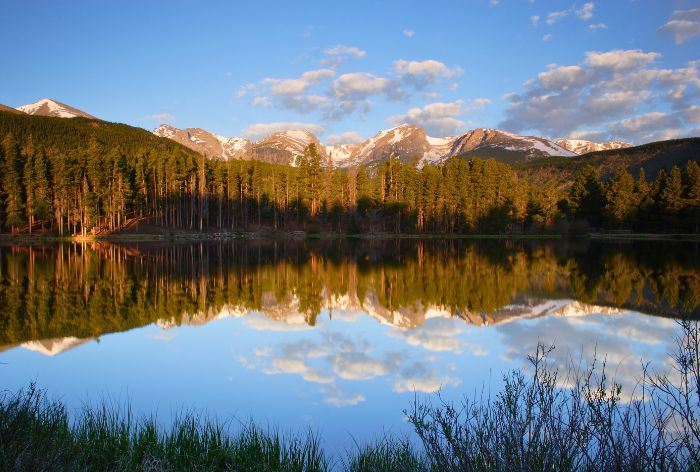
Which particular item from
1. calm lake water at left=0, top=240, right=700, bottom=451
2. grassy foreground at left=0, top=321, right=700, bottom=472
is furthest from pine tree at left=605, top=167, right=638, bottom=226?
grassy foreground at left=0, top=321, right=700, bottom=472

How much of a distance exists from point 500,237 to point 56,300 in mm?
75926

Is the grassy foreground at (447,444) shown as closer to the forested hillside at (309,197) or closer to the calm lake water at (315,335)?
the calm lake water at (315,335)

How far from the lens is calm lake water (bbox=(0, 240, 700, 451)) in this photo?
9.89 meters

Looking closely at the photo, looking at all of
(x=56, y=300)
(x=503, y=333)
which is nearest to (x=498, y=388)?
(x=503, y=333)

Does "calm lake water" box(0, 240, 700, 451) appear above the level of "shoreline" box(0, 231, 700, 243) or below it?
above

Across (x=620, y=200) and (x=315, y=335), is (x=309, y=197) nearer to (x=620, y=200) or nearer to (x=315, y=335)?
(x=620, y=200)

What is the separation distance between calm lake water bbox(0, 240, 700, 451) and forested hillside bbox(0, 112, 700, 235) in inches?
1968

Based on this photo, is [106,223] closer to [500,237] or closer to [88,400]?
[500,237]

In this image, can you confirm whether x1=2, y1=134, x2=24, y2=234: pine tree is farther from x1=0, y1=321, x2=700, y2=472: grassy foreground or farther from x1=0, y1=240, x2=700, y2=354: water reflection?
x1=0, y1=321, x2=700, y2=472: grassy foreground

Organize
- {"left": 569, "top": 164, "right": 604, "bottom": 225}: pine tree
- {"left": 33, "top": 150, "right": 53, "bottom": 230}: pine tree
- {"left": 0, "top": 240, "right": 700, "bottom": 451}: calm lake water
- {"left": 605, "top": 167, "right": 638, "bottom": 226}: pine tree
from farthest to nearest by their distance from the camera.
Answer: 1. {"left": 569, "top": 164, "right": 604, "bottom": 225}: pine tree
2. {"left": 605, "top": 167, "right": 638, "bottom": 226}: pine tree
3. {"left": 33, "top": 150, "right": 53, "bottom": 230}: pine tree
4. {"left": 0, "top": 240, "right": 700, "bottom": 451}: calm lake water

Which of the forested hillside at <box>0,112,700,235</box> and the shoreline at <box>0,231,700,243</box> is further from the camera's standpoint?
the forested hillside at <box>0,112,700,235</box>

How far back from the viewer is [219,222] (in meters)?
86.9

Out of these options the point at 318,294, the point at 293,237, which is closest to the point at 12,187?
the point at 293,237

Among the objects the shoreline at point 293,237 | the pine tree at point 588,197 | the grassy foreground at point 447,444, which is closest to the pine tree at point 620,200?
the shoreline at point 293,237
